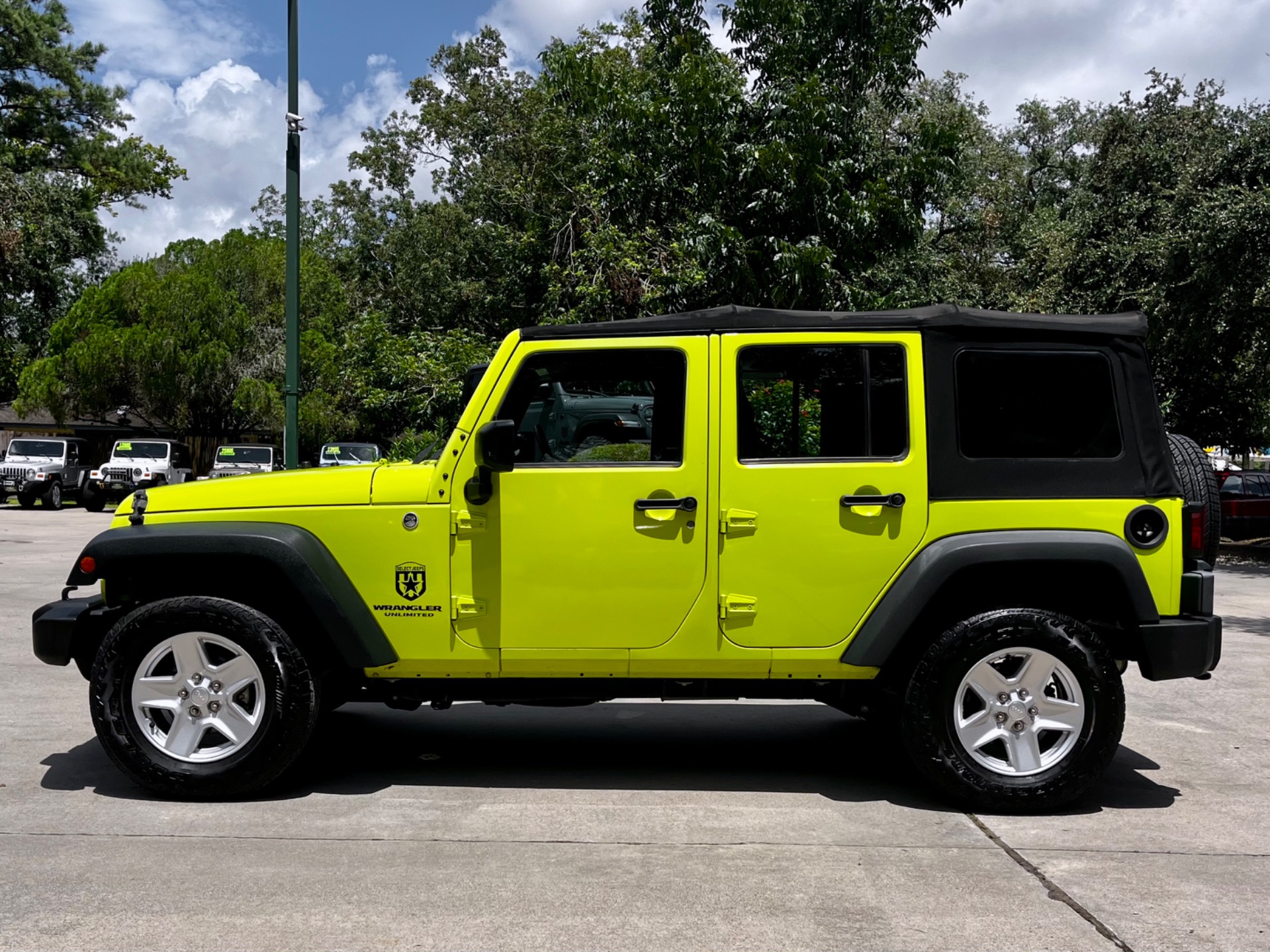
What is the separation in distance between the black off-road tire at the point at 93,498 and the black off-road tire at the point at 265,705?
27.7m

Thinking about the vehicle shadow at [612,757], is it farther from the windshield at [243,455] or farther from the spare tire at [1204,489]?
the windshield at [243,455]

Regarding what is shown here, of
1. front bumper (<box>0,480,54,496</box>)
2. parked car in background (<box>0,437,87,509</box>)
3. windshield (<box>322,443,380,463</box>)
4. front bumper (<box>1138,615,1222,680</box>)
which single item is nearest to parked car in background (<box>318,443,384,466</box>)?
windshield (<box>322,443,380,463</box>)

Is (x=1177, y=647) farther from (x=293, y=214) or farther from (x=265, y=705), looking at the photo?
(x=293, y=214)

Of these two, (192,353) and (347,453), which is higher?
(192,353)

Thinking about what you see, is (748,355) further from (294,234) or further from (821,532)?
(294,234)

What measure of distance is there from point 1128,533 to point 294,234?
30.2 ft

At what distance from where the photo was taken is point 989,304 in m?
31.2

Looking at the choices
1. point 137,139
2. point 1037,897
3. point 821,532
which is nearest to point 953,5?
point 821,532

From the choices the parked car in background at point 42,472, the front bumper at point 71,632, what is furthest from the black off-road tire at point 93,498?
the front bumper at point 71,632

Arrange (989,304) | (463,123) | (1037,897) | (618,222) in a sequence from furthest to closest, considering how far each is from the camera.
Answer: (463,123) → (989,304) → (618,222) → (1037,897)

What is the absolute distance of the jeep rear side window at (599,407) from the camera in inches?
203

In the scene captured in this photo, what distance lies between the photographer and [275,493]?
17.1 ft

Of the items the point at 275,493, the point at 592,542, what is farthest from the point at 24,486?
the point at 592,542

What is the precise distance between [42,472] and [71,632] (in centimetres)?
2866
